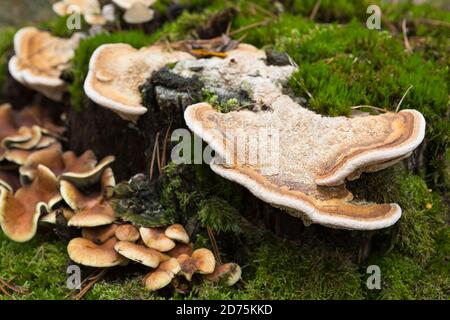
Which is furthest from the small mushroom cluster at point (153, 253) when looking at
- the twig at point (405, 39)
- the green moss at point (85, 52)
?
the twig at point (405, 39)

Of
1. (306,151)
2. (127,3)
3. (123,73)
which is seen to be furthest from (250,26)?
(306,151)

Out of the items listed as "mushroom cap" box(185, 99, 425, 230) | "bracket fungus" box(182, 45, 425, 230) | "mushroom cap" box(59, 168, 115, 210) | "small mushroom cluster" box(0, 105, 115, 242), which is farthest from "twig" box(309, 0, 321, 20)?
"mushroom cap" box(59, 168, 115, 210)

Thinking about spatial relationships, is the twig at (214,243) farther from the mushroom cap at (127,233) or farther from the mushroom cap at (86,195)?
the mushroom cap at (86,195)

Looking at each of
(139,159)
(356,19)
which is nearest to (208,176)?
(139,159)

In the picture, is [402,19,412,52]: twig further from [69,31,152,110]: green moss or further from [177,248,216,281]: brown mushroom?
[177,248,216,281]: brown mushroom

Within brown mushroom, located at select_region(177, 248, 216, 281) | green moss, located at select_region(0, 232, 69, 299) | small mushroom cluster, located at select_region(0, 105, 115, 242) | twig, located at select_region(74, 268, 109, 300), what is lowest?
green moss, located at select_region(0, 232, 69, 299)

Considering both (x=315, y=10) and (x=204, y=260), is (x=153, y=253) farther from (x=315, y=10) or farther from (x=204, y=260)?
(x=315, y=10)
